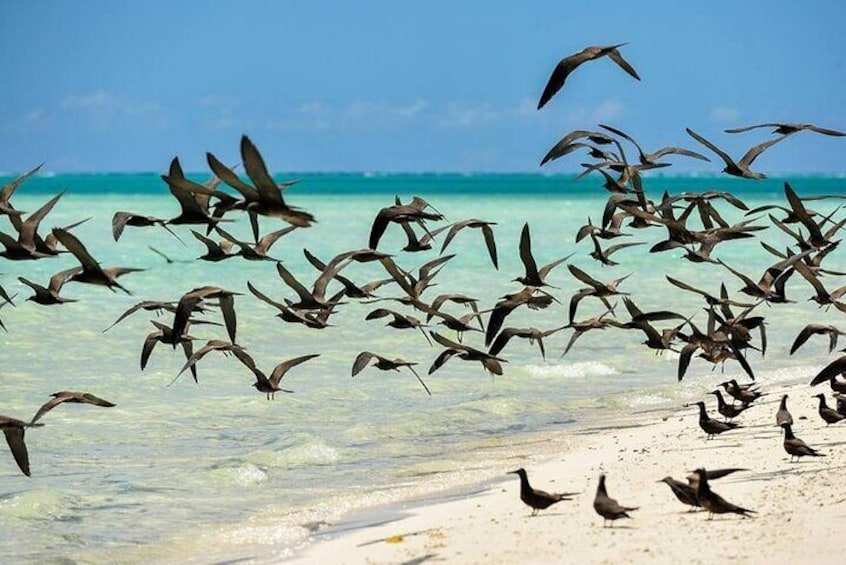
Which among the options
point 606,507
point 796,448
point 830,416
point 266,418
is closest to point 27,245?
point 606,507

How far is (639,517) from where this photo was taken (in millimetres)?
9438

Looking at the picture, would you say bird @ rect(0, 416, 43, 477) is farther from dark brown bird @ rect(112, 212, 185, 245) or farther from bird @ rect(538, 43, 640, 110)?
bird @ rect(538, 43, 640, 110)

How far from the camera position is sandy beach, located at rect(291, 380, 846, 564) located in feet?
28.0

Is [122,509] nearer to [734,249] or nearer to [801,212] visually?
[801,212]

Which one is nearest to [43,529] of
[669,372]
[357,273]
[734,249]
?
[669,372]

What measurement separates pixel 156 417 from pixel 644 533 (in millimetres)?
8702

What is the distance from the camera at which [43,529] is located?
37.0 ft

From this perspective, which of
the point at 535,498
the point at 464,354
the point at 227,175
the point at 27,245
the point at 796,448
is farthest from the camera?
the point at 464,354

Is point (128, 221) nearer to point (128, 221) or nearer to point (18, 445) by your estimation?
point (128, 221)

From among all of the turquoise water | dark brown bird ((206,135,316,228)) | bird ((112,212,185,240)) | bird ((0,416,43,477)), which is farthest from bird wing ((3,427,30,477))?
dark brown bird ((206,135,316,228))

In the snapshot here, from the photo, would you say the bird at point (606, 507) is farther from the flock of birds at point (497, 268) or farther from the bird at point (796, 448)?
the bird at point (796, 448)

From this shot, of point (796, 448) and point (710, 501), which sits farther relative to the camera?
point (796, 448)

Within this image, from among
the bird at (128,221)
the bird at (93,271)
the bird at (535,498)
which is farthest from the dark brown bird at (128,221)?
the bird at (535,498)

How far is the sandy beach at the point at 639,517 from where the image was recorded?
8.54 m
